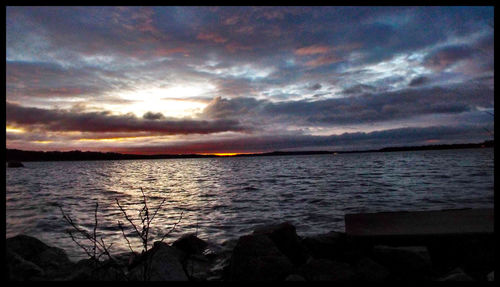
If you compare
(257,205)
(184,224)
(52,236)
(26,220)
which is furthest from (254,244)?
(26,220)

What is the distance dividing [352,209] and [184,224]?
827 centimetres

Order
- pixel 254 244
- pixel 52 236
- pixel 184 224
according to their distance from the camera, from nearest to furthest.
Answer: pixel 254 244 → pixel 52 236 → pixel 184 224

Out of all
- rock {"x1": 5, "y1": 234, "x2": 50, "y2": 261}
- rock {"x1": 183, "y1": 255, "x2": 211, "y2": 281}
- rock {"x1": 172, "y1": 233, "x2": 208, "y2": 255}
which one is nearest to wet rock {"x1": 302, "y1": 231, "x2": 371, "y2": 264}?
rock {"x1": 183, "y1": 255, "x2": 211, "y2": 281}

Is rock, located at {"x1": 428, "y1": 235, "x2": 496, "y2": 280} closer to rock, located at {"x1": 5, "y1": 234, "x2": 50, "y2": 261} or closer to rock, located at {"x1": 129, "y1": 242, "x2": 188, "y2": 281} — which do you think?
rock, located at {"x1": 129, "y1": 242, "x2": 188, "y2": 281}

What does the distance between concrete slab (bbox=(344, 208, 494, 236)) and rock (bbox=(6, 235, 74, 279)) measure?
6.66 metres

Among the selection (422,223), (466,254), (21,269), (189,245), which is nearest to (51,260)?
(21,269)

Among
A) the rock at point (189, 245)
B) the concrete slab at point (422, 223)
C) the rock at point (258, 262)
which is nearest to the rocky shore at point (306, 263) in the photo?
the rock at point (258, 262)

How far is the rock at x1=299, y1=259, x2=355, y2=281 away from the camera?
19.7 feet

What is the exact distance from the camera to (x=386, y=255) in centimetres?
657

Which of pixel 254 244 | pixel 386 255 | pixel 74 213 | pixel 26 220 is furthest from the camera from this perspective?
pixel 74 213

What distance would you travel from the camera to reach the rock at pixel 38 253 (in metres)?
8.27

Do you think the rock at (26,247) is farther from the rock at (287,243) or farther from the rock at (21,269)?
the rock at (287,243)

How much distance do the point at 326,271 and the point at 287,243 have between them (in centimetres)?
211
